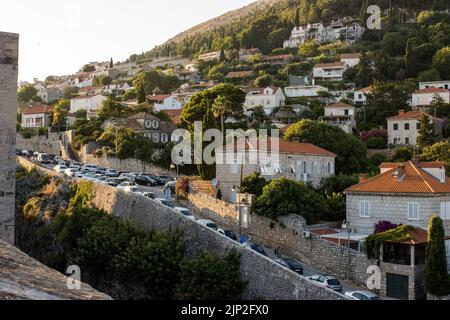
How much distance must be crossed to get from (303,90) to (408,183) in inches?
1957

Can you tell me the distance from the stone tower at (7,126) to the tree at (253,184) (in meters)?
11.5

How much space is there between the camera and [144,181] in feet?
136

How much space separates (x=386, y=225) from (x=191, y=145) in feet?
62.8

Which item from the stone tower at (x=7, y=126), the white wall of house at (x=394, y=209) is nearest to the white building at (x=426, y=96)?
the white wall of house at (x=394, y=209)

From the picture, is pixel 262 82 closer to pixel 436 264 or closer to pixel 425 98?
pixel 425 98

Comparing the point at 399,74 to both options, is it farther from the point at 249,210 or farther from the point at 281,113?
the point at 249,210

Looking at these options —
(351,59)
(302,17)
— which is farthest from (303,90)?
(302,17)

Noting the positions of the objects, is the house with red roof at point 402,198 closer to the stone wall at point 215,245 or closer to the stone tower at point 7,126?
the stone wall at point 215,245

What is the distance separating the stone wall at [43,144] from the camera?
6191cm

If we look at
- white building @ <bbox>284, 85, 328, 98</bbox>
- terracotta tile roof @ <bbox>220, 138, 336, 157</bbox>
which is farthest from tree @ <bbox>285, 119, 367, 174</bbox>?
white building @ <bbox>284, 85, 328, 98</bbox>

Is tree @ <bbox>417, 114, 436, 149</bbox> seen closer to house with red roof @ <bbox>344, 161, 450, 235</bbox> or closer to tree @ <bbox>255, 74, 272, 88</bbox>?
house with red roof @ <bbox>344, 161, 450, 235</bbox>

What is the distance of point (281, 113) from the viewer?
6425 centimetres

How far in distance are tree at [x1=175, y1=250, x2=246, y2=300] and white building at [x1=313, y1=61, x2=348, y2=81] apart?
216 feet
